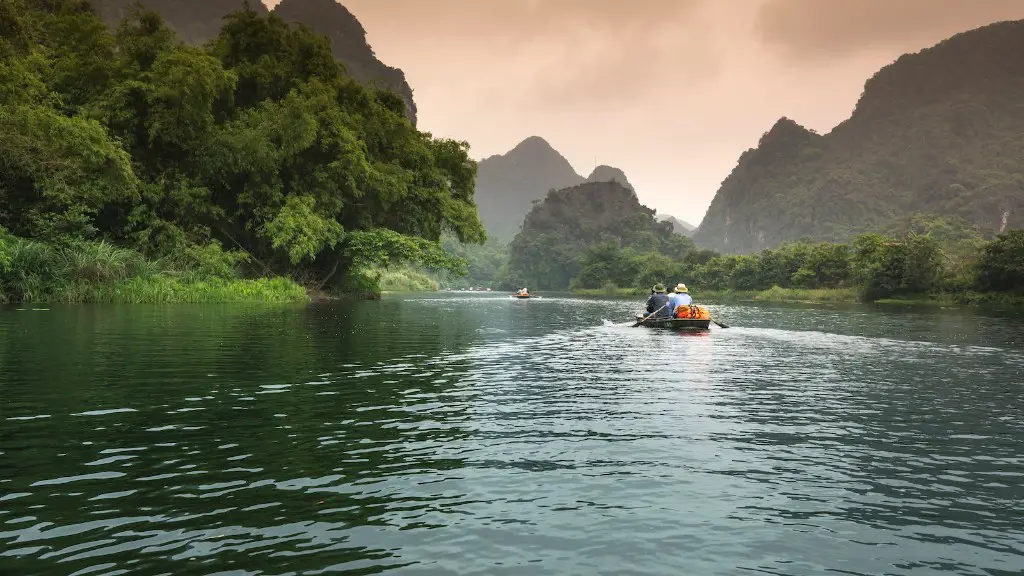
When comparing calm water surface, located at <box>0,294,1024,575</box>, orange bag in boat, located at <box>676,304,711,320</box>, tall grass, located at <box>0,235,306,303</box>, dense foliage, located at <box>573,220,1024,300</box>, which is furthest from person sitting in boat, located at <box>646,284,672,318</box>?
dense foliage, located at <box>573,220,1024,300</box>

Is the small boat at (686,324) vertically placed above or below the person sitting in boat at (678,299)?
below

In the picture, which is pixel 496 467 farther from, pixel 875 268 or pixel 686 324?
pixel 875 268

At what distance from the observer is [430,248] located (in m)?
50.8

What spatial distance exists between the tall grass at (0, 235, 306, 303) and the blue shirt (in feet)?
94.6

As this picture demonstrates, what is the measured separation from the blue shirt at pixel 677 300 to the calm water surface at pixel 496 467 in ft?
39.0

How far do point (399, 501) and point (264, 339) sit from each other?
16300 millimetres

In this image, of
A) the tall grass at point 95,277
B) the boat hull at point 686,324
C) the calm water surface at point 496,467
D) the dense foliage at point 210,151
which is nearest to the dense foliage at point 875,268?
the dense foliage at point 210,151

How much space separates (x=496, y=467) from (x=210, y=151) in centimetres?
4296

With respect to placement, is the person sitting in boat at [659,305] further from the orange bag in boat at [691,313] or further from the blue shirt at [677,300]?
the orange bag in boat at [691,313]

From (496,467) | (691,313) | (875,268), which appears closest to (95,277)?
(691,313)

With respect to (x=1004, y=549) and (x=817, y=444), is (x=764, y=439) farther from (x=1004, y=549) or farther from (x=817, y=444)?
(x=1004, y=549)

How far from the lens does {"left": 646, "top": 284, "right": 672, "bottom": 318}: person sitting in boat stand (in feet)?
98.9

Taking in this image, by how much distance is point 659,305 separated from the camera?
31172mm

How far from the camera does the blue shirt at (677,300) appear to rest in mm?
29094
